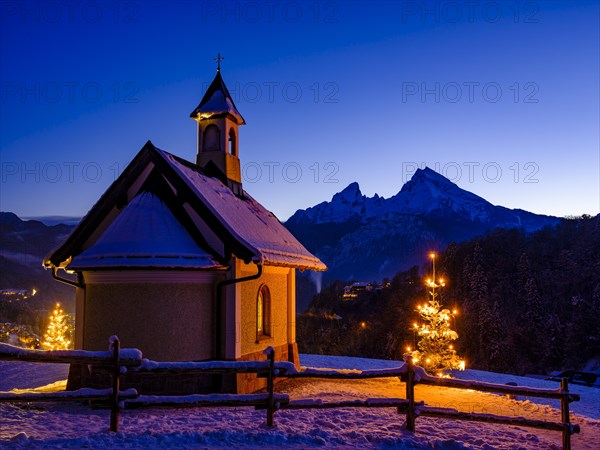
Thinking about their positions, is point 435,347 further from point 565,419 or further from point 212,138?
point 212,138

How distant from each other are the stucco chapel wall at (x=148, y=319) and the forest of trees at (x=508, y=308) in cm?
3779

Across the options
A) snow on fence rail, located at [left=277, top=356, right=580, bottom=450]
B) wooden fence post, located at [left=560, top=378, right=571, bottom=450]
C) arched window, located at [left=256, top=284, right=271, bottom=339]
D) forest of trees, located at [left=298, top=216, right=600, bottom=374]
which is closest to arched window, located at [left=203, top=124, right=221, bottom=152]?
arched window, located at [left=256, top=284, right=271, bottom=339]

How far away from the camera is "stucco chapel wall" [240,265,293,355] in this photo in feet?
43.1

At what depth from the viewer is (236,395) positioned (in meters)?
8.73

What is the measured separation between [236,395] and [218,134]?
1050 centimetres

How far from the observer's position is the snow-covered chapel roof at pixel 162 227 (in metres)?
11.3

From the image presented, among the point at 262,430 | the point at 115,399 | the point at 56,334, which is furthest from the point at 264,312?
the point at 56,334

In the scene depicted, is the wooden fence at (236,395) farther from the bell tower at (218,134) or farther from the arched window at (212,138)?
the arched window at (212,138)

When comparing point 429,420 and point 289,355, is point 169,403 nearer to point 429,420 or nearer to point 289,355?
point 429,420

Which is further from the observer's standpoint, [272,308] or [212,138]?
[212,138]

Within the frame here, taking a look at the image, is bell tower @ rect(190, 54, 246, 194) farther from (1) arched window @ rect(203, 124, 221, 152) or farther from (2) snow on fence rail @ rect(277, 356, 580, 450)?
(2) snow on fence rail @ rect(277, 356, 580, 450)

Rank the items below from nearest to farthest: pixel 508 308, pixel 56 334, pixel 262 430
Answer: pixel 262 430 → pixel 56 334 → pixel 508 308

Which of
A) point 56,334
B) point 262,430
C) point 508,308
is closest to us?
point 262,430

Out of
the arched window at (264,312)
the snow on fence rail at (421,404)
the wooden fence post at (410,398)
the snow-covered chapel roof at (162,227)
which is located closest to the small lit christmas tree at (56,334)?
the snow-covered chapel roof at (162,227)
